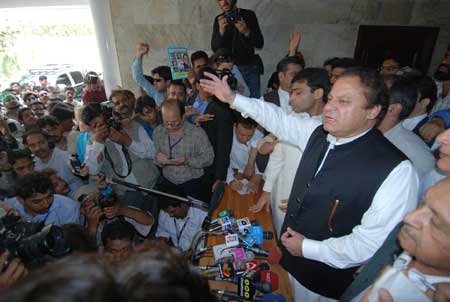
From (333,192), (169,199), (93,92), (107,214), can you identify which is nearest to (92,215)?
(107,214)

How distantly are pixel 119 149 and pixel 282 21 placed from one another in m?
4.03

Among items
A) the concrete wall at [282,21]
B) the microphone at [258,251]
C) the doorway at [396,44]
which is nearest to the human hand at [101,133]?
the microphone at [258,251]

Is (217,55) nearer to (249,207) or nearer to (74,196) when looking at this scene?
(249,207)

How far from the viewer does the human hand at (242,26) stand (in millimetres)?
3332

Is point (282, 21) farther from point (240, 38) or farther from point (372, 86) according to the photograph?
point (372, 86)

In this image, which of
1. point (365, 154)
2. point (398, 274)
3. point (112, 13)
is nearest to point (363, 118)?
point (365, 154)

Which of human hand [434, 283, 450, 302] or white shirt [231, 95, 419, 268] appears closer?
→ human hand [434, 283, 450, 302]

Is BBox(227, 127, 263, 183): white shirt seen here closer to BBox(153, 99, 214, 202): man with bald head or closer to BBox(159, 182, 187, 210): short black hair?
BBox(153, 99, 214, 202): man with bald head

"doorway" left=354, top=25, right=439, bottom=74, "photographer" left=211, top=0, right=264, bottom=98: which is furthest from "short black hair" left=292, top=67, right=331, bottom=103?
"doorway" left=354, top=25, right=439, bottom=74

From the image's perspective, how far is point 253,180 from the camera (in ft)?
8.39

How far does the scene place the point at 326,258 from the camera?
4.33 feet

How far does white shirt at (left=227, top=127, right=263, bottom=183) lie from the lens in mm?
2781

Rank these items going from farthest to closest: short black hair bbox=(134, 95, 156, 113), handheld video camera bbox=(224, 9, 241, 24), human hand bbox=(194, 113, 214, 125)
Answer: handheld video camera bbox=(224, 9, 241, 24)
short black hair bbox=(134, 95, 156, 113)
human hand bbox=(194, 113, 214, 125)

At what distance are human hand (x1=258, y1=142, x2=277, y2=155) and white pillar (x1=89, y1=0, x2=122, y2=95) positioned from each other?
4169 millimetres
